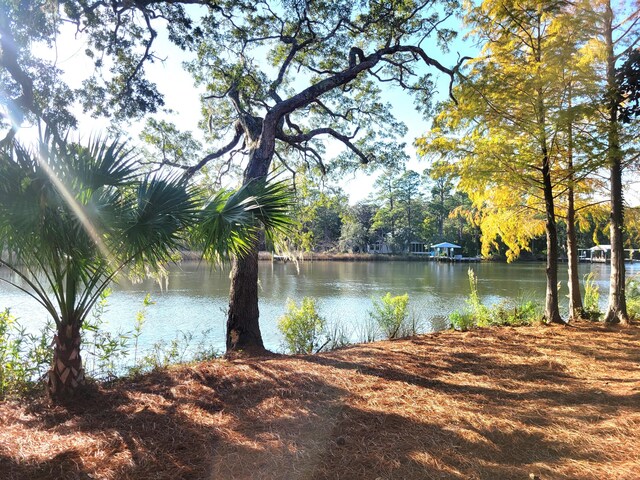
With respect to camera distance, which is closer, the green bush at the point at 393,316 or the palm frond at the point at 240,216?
the palm frond at the point at 240,216

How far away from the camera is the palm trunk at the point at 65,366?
323 centimetres

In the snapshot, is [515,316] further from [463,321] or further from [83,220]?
[83,220]

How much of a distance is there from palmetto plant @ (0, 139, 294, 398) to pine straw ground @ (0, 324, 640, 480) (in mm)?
817

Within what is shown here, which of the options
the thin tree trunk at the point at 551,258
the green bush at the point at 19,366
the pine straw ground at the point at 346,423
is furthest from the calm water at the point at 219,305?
the thin tree trunk at the point at 551,258

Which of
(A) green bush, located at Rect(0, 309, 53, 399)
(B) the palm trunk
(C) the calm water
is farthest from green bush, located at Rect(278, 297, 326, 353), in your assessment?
(B) the palm trunk

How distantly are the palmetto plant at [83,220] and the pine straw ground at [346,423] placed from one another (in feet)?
2.68

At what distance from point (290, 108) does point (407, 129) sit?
4034mm

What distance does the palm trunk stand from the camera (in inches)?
127

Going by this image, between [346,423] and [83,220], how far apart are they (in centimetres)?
235

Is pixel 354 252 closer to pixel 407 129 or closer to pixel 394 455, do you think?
pixel 407 129

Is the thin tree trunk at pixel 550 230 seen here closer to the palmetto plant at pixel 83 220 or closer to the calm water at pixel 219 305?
the calm water at pixel 219 305

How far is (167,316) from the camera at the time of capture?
454 inches

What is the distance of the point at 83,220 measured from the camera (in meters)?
2.79

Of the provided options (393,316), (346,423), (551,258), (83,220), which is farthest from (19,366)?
(551,258)
